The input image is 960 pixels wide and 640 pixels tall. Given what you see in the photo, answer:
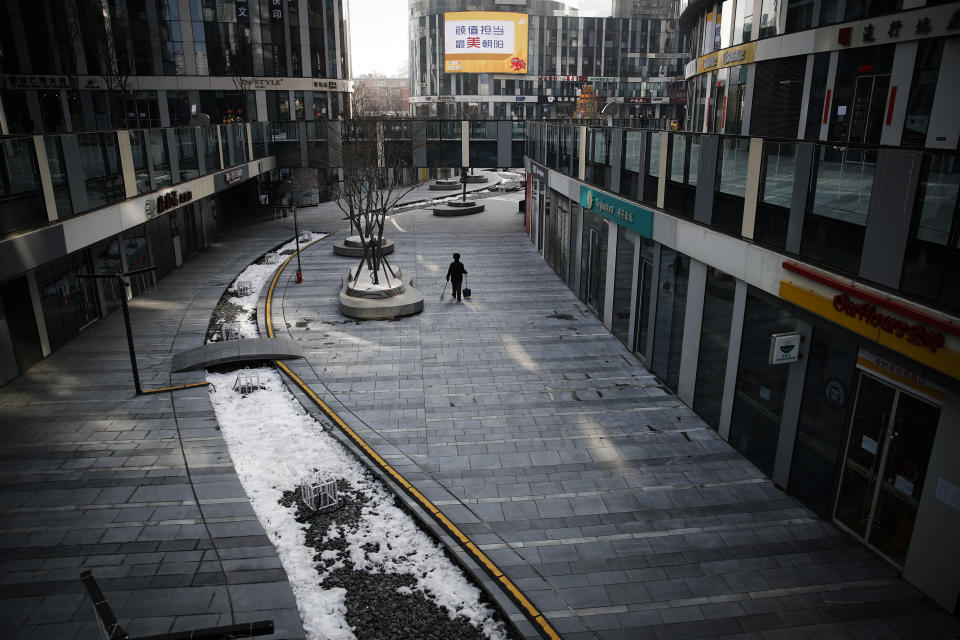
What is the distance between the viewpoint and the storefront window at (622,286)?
19094 mm

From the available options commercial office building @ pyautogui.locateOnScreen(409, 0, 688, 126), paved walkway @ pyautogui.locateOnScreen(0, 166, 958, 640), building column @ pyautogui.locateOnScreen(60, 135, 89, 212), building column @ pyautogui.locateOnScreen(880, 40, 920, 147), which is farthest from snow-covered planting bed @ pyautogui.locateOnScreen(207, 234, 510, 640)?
commercial office building @ pyautogui.locateOnScreen(409, 0, 688, 126)

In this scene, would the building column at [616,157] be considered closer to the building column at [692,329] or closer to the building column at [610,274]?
the building column at [610,274]

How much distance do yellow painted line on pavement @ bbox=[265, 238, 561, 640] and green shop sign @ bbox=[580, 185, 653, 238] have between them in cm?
934

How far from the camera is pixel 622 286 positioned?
65.0ft

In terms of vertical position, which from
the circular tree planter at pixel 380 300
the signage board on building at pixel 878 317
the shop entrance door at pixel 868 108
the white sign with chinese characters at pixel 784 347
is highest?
the shop entrance door at pixel 868 108

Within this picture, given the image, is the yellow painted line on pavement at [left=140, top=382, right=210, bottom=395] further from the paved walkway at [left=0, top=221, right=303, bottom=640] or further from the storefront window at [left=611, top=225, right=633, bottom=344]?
A: the storefront window at [left=611, top=225, right=633, bottom=344]

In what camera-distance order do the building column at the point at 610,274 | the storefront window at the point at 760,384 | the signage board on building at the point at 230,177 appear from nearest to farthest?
the storefront window at the point at 760,384 < the building column at the point at 610,274 < the signage board on building at the point at 230,177

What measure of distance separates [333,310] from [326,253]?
1079 centimetres

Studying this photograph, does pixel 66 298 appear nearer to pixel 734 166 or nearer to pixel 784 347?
pixel 734 166

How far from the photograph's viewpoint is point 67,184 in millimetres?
17234

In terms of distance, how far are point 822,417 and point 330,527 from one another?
29.0ft

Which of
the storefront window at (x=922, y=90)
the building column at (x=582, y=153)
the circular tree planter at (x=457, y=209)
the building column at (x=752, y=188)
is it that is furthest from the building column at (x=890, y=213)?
the circular tree planter at (x=457, y=209)

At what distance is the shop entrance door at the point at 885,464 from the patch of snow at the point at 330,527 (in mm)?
6293

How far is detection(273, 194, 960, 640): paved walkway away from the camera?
8.95 m
